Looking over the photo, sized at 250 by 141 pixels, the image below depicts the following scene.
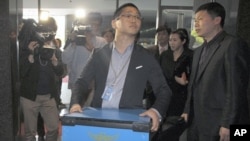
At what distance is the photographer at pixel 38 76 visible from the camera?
2732mm

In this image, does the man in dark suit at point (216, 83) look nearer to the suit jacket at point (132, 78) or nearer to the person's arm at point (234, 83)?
the person's arm at point (234, 83)

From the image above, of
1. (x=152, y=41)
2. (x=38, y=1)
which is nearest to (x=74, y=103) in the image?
(x=152, y=41)

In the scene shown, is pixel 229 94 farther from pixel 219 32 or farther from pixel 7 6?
pixel 7 6

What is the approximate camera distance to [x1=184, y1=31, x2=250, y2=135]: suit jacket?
6.17 feet

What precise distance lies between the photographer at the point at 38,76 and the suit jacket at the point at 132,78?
1172mm

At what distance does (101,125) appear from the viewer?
1280mm

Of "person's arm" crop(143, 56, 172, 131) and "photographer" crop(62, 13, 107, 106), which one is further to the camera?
"photographer" crop(62, 13, 107, 106)

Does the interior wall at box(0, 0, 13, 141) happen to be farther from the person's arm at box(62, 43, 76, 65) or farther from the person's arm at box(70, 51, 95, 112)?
the person's arm at box(70, 51, 95, 112)

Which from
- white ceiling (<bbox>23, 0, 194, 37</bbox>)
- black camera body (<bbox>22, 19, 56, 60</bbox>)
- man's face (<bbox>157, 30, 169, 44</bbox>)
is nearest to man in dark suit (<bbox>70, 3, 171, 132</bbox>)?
black camera body (<bbox>22, 19, 56, 60</bbox>)

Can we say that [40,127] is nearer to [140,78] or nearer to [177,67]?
[177,67]

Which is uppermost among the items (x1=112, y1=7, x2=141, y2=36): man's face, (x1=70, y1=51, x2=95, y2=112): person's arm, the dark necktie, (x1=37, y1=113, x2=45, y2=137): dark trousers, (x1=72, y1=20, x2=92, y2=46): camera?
(x1=112, y1=7, x2=141, y2=36): man's face

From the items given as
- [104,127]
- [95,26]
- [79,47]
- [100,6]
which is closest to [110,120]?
[104,127]

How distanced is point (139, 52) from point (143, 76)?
0.15 m

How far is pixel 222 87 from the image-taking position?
78.3 inches
